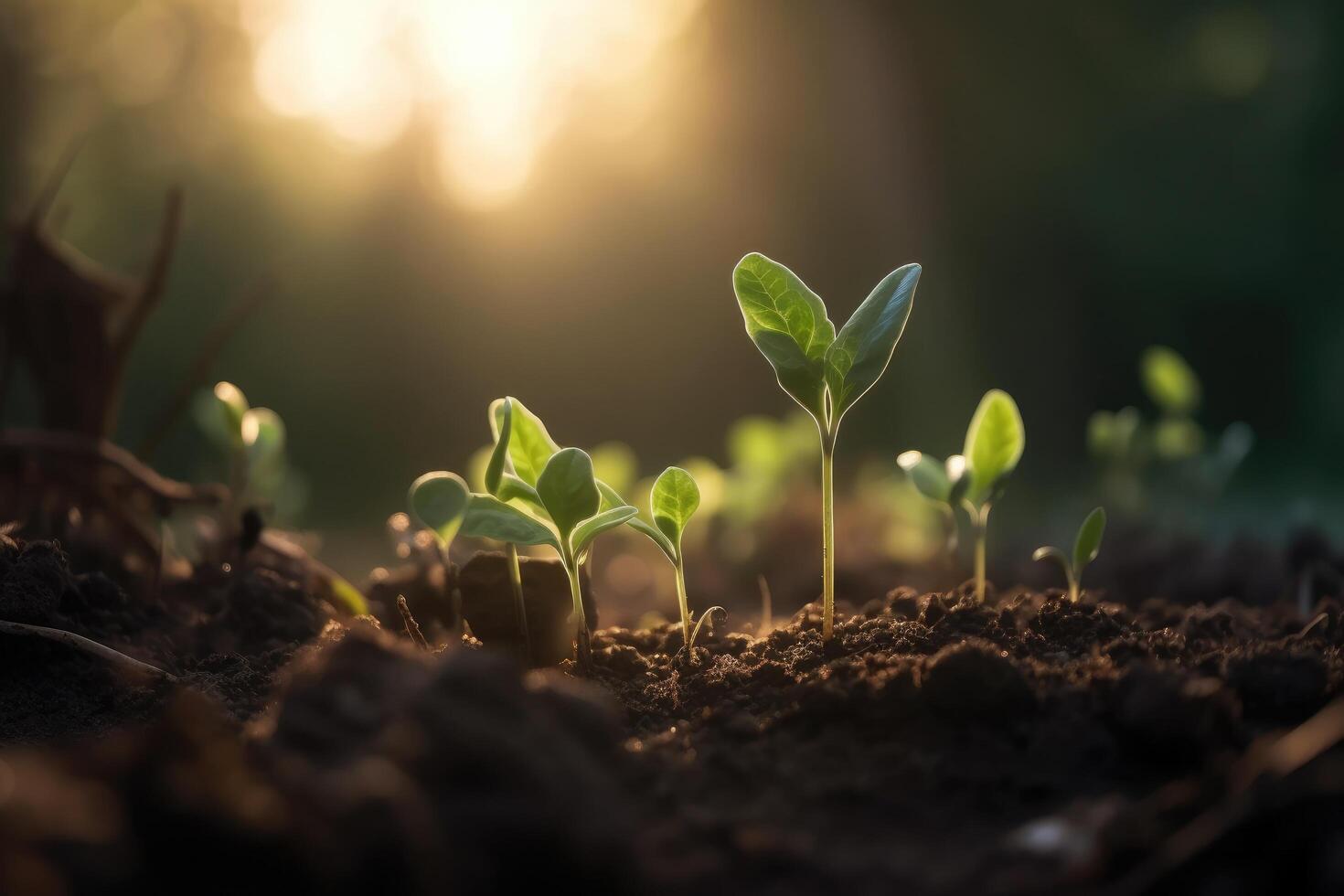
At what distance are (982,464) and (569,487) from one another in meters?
0.76

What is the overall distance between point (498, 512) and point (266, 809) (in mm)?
666

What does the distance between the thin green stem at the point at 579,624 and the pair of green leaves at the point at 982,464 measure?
607 mm

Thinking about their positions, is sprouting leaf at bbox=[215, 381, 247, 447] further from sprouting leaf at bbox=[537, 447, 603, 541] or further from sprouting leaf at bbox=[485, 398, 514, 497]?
sprouting leaf at bbox=[537, 447, 603, 541]

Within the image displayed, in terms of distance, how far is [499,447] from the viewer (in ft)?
3.93

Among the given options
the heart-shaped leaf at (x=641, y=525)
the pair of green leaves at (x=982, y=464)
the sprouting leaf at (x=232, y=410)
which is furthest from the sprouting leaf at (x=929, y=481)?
the sprouting leaf at (x=232, y=410)

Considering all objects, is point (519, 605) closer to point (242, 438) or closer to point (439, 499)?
point (439, 499)

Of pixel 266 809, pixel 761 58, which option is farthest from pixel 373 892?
pixel 761 58

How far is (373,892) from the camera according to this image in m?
0.62

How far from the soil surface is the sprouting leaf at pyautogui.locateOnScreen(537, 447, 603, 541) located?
0.23 m

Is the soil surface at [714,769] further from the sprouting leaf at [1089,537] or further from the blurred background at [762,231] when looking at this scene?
the blurred background at [762,231]

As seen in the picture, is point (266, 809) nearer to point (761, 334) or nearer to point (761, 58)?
point (761, 334)

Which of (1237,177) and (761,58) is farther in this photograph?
(761,58)

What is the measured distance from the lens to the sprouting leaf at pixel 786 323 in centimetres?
126

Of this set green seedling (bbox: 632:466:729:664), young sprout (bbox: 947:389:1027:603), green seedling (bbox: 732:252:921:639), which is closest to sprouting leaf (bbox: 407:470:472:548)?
green seedling (bbox: 632:466:729:664)
